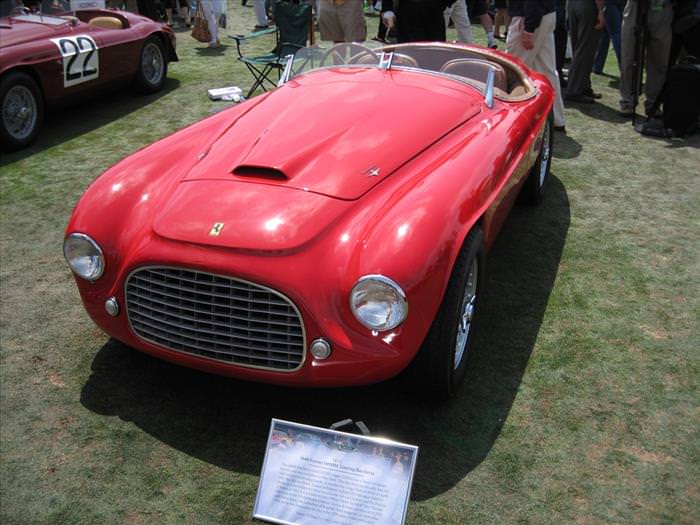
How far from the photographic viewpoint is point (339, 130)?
3.72m

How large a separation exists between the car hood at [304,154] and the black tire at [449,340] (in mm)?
548

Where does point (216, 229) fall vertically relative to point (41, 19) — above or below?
below

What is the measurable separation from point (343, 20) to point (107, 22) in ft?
8.63

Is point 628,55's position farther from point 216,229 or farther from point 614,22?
point 216,229

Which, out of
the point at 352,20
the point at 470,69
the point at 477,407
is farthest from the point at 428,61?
the point at 352,20

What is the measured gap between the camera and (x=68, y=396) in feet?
11.0

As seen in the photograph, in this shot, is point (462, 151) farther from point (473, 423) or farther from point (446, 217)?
point (473, 423)

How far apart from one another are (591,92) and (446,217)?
19.0 feet

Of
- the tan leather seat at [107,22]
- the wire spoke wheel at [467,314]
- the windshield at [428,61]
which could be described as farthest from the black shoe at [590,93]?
the wire spoke wheel at [467,314]

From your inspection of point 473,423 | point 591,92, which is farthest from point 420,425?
point 591,92

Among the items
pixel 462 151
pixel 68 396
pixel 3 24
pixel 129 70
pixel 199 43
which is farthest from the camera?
pixel 199 43

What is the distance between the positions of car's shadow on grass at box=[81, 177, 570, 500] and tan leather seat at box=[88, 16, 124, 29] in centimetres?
541

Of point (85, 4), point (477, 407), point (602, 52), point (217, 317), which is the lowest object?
point (477, 407)

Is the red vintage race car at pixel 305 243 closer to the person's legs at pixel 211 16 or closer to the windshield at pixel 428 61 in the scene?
the windshield at pixel 428 61
